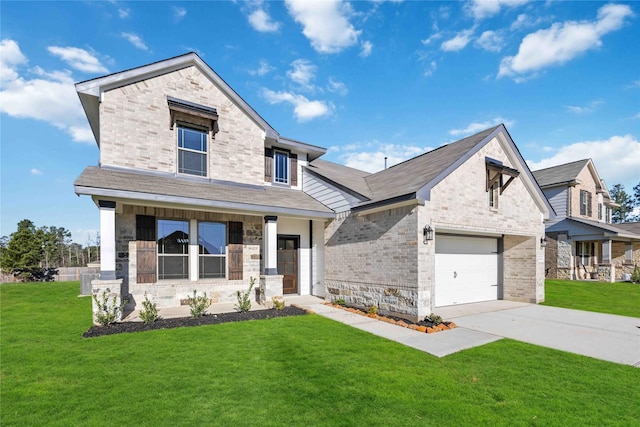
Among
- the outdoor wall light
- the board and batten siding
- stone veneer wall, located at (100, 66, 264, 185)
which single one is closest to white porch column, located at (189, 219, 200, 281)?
stone veneer wall, located at (100, 66, 264, 185)

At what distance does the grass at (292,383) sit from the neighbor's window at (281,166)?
7.55 meters

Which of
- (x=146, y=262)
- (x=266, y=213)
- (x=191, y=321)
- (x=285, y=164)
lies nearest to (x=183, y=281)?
(x=146, y=262)

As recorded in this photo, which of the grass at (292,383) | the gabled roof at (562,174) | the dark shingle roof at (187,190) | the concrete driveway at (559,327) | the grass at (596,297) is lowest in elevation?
the grass at (596,297)

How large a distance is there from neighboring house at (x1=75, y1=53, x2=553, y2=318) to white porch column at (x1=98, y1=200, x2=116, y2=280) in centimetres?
3

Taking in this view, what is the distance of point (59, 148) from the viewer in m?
14.7

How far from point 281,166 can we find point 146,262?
6445 millimetres

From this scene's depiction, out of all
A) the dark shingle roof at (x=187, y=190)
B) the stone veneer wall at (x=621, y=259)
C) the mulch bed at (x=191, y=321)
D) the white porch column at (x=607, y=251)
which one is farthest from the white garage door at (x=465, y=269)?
the stone veneer wall at (x=621, y=259)

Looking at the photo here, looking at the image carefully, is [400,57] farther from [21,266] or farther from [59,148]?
[21,266]

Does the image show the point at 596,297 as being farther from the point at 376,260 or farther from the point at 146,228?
the point at 146,228

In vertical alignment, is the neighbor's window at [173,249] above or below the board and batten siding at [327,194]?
below

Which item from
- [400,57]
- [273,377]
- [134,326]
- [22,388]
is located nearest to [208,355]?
[273,377]

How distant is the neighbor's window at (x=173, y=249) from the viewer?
9.34m

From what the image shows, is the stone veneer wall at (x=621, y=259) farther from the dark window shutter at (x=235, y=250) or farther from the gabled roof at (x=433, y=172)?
the dark window shutter at (x=235, y=250)

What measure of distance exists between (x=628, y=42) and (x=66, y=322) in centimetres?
1914
